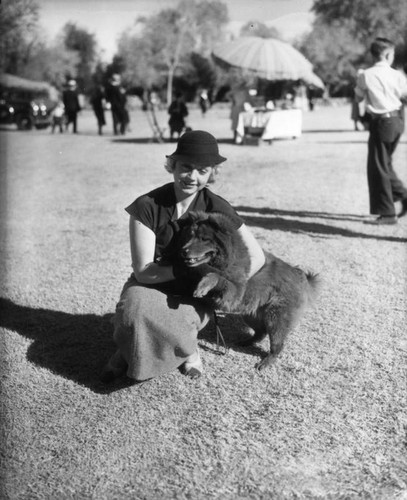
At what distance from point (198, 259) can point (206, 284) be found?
0.49 feet

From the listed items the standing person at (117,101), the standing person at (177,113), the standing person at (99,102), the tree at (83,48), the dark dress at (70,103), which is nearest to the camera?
the standing person at (177,113)

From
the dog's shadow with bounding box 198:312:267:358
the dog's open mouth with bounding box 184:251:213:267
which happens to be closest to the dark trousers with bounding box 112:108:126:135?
the dog's shadow with bounding box 198:312:267:358

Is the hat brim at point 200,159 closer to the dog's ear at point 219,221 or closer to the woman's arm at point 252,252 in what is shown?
the dog's ear at point 219,221

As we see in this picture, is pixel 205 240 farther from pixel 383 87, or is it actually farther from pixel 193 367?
pixel 383 87

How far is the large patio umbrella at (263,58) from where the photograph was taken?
15.4 meters

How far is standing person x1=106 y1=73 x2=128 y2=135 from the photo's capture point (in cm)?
1875

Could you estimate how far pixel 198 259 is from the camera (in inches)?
114

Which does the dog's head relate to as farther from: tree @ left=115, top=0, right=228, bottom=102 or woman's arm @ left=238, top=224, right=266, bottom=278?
tree @ left=115, top=0, right=228, bottom=102

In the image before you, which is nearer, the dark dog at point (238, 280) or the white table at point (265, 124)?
the dark dog at point (238, 280)

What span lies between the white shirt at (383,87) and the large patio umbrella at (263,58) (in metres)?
9.33

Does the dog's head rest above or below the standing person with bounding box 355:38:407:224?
below

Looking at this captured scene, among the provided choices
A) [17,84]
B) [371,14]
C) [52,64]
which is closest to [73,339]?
[17,84]

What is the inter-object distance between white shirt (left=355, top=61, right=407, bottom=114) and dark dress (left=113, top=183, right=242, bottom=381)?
3.84 meters

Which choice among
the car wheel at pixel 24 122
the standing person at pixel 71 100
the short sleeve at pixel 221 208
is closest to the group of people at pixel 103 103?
the standing person at pixel 71 100
